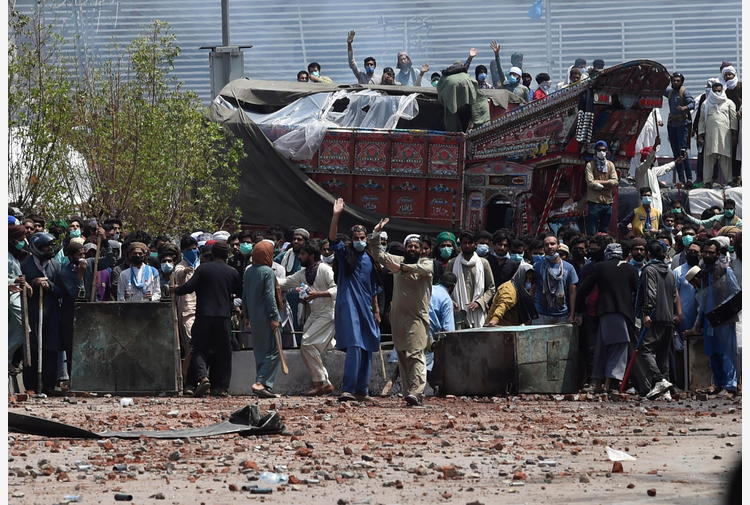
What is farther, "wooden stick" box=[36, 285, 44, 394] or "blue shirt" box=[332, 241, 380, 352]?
"wooden stick" box=[36, 285, 44, 394]

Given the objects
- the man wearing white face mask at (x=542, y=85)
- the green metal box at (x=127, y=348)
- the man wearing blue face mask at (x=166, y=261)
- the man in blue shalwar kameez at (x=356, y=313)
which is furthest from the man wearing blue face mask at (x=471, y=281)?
the man wearing white face mask at (x=542, y=85)

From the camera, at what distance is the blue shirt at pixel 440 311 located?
14203 mm

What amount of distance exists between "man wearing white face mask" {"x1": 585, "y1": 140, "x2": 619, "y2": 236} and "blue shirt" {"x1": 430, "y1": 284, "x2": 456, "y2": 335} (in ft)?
23.9

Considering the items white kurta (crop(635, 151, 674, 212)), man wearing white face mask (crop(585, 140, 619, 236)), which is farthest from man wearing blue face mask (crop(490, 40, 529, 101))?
man wearing white face mask (crop(585, 140, 619, 236))

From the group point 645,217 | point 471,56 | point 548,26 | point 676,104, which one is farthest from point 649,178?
point 548,26

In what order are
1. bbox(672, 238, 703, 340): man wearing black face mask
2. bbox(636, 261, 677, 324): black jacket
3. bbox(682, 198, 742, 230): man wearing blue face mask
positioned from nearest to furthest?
bbox(636, 261, 677, 324): black jacket, bbox(672, 238, 703, 340): man wearing black face mask, bbox(682, 198, 742, 230): man wearing blue face mask

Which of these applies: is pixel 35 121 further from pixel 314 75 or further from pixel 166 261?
pixel 314 75

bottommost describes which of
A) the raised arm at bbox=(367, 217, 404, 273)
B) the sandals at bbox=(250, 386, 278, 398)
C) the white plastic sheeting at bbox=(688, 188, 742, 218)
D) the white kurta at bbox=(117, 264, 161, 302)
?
the sandals at bbox=(250, 386, 278, 398)

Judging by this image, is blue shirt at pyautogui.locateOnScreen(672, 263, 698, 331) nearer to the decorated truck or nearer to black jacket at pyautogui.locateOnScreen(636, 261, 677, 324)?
black jacket at pyautogui.locateOnScreen(636, 261, 677, 324)

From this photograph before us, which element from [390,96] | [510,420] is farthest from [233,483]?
[390,96]

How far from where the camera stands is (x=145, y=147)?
73.7ft

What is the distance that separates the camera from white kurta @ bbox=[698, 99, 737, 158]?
2314 centimetres

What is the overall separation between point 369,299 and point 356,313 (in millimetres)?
212

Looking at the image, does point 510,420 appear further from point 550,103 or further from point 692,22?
point 692,22
